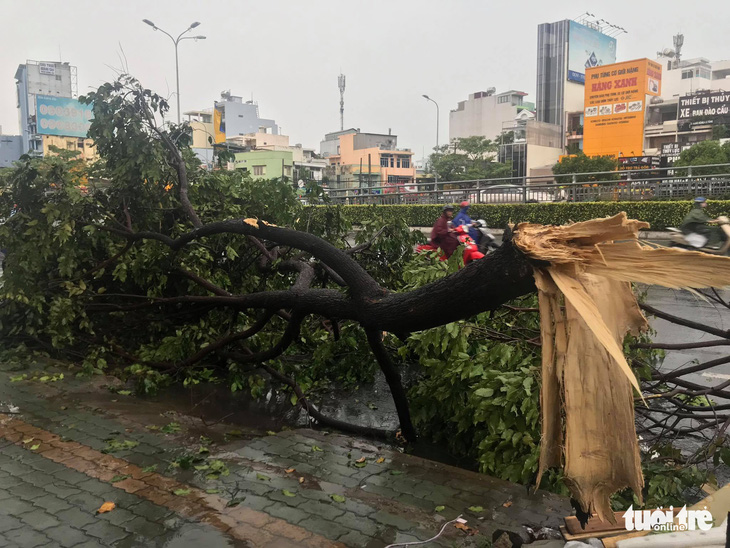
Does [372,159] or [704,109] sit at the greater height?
[704,109]

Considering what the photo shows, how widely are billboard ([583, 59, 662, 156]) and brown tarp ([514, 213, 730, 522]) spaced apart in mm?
50409

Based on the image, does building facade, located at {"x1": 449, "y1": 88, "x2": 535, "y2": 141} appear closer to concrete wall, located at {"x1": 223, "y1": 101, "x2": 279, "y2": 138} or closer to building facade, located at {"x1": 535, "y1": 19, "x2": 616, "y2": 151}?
building facade, located at {"x1": 535, "y1": 19, "x2": 616, "y2": 151}

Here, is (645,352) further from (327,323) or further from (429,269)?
(327,323)

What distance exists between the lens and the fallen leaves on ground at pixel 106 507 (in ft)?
11.7

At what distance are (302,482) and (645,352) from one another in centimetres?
297

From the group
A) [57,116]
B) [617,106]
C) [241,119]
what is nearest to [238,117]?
[241,119]

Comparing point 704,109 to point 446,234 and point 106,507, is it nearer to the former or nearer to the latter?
point 446,234

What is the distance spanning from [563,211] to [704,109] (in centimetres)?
3696

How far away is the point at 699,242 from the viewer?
2.56 meters

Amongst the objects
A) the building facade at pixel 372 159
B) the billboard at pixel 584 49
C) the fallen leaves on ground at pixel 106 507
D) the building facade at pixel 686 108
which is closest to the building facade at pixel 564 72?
the billboard at pixel 584 49

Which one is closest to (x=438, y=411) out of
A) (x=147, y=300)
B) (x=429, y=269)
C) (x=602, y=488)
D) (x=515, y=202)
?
(x=429, y=269)

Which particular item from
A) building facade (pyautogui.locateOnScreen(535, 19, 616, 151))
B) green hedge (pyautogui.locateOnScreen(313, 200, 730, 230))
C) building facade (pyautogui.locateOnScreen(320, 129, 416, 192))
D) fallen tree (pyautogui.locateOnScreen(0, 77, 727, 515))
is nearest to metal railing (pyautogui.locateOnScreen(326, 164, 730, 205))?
green hedge (pyautogui.locateOnScreen(313, 200, 730, 230))

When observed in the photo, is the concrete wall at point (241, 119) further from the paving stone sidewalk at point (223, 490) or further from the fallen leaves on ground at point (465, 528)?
the fallen leaves on ground at point (465, 528)

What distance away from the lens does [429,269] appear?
570cm
